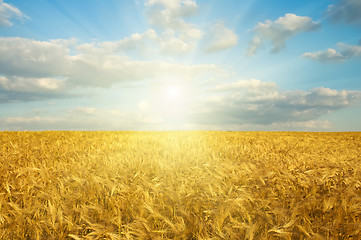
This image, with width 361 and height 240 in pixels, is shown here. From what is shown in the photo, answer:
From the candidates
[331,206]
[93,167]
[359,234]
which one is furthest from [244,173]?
[93,167]

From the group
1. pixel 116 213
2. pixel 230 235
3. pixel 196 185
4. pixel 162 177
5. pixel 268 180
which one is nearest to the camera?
pixel 230 235

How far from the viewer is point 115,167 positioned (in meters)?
4.02

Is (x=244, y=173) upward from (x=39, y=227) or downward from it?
upward

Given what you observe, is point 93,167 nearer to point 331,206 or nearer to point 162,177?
point 162,177

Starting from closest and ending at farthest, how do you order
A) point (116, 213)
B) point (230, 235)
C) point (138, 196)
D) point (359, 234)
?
point (230, 235) → point (359, 234) → point (116, 213) → point (138, 196)

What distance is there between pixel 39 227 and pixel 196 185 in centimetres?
189

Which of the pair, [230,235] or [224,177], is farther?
[224,177]

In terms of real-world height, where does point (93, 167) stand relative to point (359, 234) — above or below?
above

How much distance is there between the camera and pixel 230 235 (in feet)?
6.75

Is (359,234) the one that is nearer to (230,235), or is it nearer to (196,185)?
(230,235)

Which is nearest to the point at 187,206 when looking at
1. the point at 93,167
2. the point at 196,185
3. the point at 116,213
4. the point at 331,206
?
the point at 196,185

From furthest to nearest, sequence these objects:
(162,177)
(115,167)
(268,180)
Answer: (115,167) < (162,177) < (268,180)

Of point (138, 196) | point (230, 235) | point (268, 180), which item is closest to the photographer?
point (230, 235)

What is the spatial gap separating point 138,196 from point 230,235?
4.13 ft
